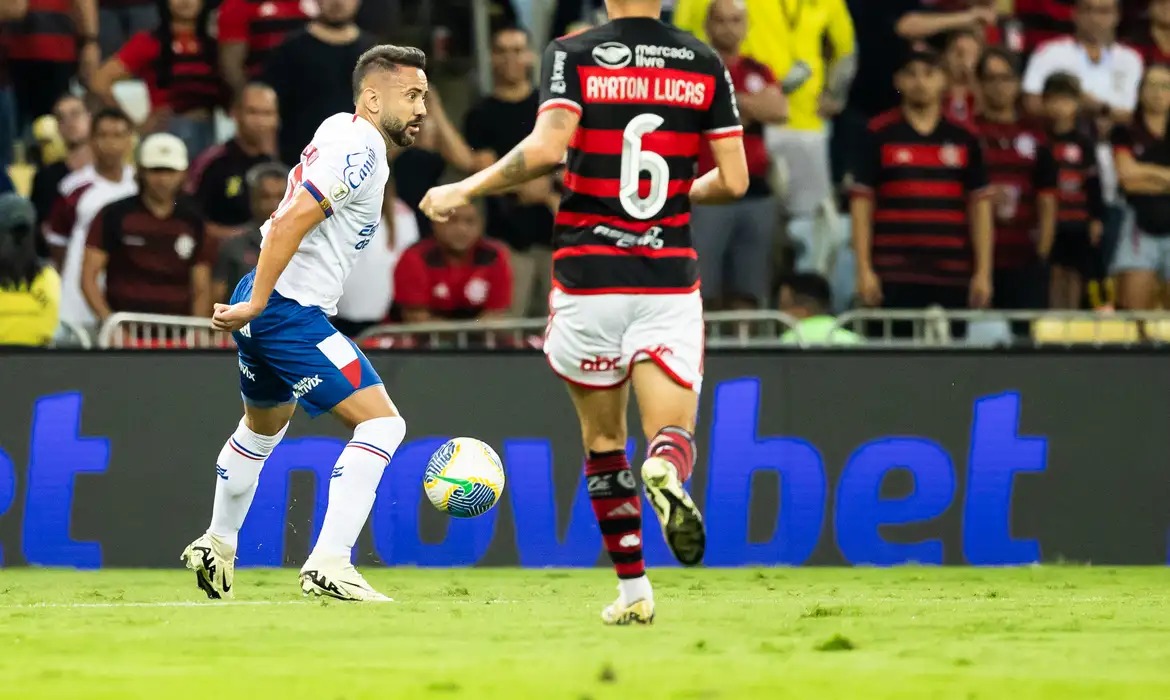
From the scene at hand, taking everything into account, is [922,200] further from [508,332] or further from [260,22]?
[260,22]

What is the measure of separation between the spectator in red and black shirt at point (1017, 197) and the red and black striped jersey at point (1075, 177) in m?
0.22

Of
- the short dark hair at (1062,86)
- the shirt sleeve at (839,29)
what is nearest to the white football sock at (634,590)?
the shirt sleeve at (839,29)

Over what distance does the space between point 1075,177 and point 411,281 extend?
5602 millimetres

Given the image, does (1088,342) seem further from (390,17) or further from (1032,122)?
(390,17)

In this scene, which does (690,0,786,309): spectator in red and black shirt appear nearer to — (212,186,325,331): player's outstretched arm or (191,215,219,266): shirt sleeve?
(191,215,219,266): shirt sleeve

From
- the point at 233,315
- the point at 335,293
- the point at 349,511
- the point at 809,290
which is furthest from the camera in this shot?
the point at 809,290

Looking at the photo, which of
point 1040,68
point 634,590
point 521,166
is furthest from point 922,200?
point 521,166

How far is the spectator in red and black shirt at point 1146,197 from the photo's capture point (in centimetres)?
1553

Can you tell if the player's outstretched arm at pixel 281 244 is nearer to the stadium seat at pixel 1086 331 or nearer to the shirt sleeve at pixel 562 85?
the shirt sleeve at pixel 562 85

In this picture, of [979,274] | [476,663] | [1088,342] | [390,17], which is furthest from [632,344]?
[390,17]

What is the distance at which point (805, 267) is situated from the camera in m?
15.1

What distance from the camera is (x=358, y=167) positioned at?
8641mm

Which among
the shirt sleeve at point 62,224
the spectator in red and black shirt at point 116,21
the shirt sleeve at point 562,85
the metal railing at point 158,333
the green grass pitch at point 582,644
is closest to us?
the green grass pitch at point 582,644

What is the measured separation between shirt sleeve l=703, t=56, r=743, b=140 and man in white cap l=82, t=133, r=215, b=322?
6.78 metres
